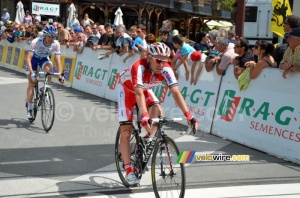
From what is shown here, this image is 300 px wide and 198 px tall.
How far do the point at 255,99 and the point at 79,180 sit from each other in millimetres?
3685

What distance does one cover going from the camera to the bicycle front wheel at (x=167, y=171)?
5.45 m

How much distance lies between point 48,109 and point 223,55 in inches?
136

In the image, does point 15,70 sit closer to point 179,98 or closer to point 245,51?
point 245,51

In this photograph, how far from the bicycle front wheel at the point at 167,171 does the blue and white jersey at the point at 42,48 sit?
201 inches

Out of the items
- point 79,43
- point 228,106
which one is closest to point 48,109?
point 228,106

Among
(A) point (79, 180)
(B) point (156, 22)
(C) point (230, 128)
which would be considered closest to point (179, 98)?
(A) point (79, 180)

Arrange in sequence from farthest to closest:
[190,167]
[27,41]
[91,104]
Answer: [27,41] → [91,104] → [190,167]

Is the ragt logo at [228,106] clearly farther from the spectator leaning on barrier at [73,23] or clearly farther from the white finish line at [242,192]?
the spectator leaning on barrier at [73,23]

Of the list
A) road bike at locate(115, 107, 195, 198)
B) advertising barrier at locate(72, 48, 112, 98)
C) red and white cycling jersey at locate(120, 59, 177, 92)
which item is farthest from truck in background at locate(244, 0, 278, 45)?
road bike at locate(115, 107, 195, 198)

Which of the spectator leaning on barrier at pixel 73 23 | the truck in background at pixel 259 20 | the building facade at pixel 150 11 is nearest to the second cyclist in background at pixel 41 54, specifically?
the truck in background at pixel 259 20

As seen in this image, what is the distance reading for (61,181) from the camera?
6.60m

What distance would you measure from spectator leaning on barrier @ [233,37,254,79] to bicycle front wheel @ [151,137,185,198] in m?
4.25

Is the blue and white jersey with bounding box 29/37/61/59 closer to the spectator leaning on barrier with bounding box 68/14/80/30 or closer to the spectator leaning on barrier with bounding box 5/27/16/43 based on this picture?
the spectator leaning on barrier with bounding box 5/27/16/43

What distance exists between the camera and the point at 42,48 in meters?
10.2
